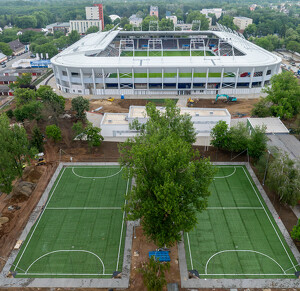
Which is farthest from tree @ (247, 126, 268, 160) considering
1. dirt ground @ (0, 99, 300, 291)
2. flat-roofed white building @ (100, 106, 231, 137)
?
flat-roofed white building @ (100, 106, 231, 137)

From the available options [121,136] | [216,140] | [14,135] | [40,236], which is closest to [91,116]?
[121,136]

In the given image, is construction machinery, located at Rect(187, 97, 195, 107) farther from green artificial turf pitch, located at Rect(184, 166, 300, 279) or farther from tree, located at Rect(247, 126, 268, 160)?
green artificial turf pitch, located at Rect(184, 166, 300, 279)

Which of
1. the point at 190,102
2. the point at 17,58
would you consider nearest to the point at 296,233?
the point at 190,102

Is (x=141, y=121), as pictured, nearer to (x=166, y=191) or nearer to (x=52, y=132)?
(x=52, y=132)

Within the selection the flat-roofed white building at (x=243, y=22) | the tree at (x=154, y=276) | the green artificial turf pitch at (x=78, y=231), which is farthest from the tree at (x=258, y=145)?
the flat-roofed white building at (x=243, y=22)

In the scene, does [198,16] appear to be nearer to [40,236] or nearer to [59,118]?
[59,118]
